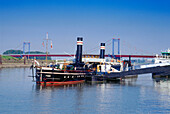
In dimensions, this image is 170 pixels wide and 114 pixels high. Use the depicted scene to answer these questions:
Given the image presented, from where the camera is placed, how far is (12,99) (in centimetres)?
3353

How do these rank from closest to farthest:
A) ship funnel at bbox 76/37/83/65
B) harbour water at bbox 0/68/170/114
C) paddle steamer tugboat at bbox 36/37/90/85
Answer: harbour water at bbox 0/68/170/114
paddle steamer tugboat at bbox 36/37/90/85
ship funnel at bbox 76/37/83/65

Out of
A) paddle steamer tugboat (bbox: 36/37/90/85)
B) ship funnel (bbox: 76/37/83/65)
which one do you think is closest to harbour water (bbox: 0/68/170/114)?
paddle steamer tugboat (bbox: 36/37/90/85)

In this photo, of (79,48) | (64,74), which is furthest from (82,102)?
(79,48)

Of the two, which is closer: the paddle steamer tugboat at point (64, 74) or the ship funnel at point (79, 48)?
the paddle steamer tugboat at point (64, 74)

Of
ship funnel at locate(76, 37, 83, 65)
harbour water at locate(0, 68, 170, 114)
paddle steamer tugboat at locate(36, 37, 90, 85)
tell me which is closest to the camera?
harbour water at locate(0, 68, 170, 114)

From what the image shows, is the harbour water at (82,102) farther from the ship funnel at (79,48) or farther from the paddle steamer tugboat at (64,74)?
the ship funnel at (79,48)

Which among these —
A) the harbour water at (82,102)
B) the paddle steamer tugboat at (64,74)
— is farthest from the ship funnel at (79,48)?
the harbour water at (82,102)

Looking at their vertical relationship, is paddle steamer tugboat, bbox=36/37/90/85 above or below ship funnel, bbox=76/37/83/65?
below

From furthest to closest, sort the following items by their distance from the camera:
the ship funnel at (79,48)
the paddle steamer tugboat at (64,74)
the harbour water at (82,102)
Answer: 1. the ship funnel at (79,48)
2. the paddle steamer tugboat at (64,74)
3. the harbour water at (82,102)

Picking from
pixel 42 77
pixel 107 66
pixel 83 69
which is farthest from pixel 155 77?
pixel 42 77

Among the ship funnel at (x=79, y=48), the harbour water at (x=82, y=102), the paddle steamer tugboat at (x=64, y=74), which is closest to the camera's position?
the harbour water at (x=82, y=102)

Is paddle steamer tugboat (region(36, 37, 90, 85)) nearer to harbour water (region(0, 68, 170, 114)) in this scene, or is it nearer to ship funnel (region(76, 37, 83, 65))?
ship funnel (region(76, 37, 83, 65))

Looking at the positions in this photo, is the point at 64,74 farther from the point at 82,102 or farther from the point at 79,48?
the point at 82,102

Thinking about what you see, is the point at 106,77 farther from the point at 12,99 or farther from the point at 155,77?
the point at 12,99
